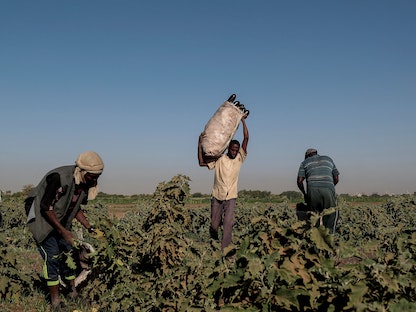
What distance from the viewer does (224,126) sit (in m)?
7.00

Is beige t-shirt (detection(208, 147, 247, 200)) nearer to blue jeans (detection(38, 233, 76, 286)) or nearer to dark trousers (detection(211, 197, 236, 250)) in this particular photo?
dark trousers (detection(211, 197, 236, 250))

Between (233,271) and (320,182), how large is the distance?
16.4 ft

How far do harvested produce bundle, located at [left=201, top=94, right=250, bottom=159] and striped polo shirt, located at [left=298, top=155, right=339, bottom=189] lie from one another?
138 centimetres

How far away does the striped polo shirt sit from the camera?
705 centimetres

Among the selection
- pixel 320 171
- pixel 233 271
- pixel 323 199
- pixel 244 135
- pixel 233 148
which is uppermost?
pixel 244 135

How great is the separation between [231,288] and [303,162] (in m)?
5.31

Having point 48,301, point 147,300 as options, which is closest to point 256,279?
point 147,300

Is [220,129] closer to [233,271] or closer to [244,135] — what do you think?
[244,135]

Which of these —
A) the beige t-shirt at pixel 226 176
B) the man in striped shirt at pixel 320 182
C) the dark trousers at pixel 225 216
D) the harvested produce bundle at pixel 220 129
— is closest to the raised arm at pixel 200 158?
the harvested produce bundle at pixel 220 129

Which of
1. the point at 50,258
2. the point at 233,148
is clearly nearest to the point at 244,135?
the point at 233,148

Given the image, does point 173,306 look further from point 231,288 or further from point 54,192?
point 54,192

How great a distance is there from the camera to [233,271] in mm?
2342

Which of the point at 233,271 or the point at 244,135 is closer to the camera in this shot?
the point at 233,271

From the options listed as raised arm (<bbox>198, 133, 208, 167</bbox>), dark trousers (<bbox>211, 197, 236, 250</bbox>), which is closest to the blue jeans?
dark trousers (<bbox>211, 197, 236, 250</bbox>)
